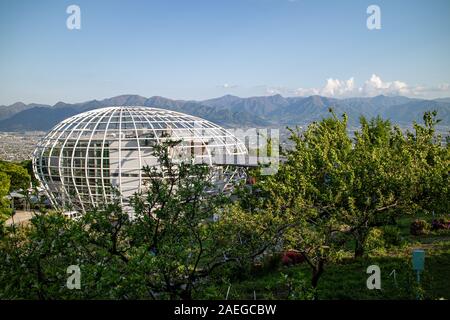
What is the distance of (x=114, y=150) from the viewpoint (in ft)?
88.3

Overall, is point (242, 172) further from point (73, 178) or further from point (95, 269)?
point (95, 269)

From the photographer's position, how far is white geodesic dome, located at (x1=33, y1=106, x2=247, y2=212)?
88.0ft

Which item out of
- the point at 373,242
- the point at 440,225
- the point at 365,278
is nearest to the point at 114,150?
the point at 365,278

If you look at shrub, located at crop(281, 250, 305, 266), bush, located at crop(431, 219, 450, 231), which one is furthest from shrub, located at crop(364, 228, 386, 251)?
bush, located at crop(431, 219, 450, 231)

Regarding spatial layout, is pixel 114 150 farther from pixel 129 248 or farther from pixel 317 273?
pixel 129 248

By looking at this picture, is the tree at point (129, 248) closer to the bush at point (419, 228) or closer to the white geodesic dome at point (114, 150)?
the bush at point (419, 228)

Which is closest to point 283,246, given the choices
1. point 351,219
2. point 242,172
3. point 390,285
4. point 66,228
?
point 351,219

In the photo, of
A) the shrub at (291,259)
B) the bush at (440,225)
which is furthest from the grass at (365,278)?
the bush at (440,225)

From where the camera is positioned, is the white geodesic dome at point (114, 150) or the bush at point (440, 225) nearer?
the bush at point (440, 225)

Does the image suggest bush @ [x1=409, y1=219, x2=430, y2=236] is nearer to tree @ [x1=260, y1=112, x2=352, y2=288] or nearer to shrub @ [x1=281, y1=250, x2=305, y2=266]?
tree @ [x1=260, y1=112, x2=352, y2=288]

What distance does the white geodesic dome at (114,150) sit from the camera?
26828 millimetres

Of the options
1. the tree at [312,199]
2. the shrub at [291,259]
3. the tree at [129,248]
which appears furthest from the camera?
the shrub at [291,259]

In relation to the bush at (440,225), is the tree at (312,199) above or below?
above
